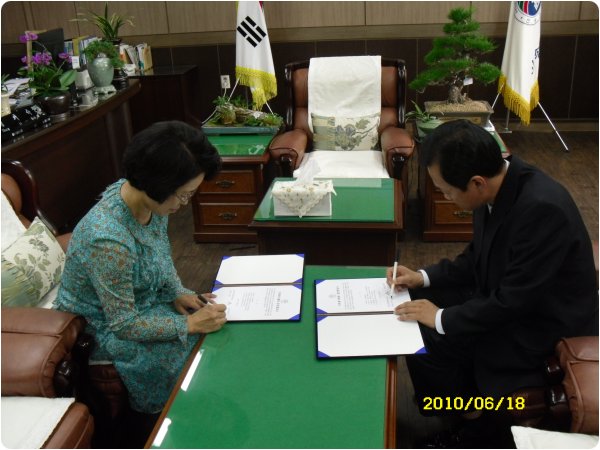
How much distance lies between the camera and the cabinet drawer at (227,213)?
333 centimetres

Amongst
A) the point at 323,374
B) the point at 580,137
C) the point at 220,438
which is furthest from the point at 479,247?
the point at 580,137

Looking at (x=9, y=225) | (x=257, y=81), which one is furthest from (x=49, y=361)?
(x=257, y=81)

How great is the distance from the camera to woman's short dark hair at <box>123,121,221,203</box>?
4.63 feet

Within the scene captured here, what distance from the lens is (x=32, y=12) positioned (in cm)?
535

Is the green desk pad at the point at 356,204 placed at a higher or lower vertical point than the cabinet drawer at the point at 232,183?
higher

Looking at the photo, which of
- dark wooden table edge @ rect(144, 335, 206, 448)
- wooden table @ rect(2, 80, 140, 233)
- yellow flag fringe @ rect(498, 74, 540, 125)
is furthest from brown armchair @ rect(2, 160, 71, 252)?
yellow flag fringe @ rect(498, 74, 540, 125)

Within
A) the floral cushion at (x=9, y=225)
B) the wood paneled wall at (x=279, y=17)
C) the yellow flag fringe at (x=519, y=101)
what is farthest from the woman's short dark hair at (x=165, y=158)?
the wood paneled wall at (x=279, y=17)

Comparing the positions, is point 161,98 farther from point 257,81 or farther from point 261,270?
point 261,270

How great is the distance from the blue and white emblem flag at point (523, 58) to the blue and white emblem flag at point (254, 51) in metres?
1.73

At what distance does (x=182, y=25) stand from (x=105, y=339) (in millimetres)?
4203

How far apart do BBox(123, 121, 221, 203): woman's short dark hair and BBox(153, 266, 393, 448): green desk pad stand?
419 mm

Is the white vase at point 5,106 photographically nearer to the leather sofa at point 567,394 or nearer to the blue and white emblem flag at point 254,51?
the blue and white emblem flag at point 254,51

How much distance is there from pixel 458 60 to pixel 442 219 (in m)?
0.94

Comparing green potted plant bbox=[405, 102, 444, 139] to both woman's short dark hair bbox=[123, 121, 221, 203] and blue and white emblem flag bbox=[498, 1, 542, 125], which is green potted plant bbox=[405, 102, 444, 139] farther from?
woman's short dark hair bbox=[123, 121, 221, 203]
